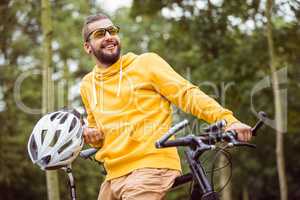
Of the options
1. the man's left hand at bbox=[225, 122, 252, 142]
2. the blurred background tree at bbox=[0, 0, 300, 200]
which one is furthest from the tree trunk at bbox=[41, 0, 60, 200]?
the man's left hand at bbox=[225, 122, 252, 142]

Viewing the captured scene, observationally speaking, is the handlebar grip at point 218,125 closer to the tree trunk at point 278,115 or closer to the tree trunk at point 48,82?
the tree trunk at point 48,82

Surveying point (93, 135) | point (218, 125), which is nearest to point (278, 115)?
point (93, 135)

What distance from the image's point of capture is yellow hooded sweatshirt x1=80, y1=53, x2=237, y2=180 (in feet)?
13.1

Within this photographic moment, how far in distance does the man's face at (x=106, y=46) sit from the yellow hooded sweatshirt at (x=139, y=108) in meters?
0.05

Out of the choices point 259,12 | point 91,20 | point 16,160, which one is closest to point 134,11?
point 259,12

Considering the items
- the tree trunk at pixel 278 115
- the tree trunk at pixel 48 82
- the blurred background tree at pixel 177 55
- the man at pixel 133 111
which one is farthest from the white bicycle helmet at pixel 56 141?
the tree trunk at pixel 278 115

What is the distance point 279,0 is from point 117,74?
8326 mm

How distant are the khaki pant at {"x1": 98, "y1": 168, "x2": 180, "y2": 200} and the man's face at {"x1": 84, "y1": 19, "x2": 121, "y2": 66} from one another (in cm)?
82

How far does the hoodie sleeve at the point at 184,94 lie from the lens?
12.1 feet

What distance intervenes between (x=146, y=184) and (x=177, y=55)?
12.8 meters

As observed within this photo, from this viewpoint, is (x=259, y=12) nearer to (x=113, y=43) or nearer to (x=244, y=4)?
(x=244, y=4)

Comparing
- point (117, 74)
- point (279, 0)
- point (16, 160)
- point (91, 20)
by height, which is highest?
point (279, 0)

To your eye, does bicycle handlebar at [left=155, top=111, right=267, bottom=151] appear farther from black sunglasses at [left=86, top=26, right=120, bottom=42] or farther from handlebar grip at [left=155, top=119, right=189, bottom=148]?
black sunglasses at [left=86, top=26, right=120, bottom=42]

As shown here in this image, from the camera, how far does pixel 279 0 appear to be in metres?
12.0
